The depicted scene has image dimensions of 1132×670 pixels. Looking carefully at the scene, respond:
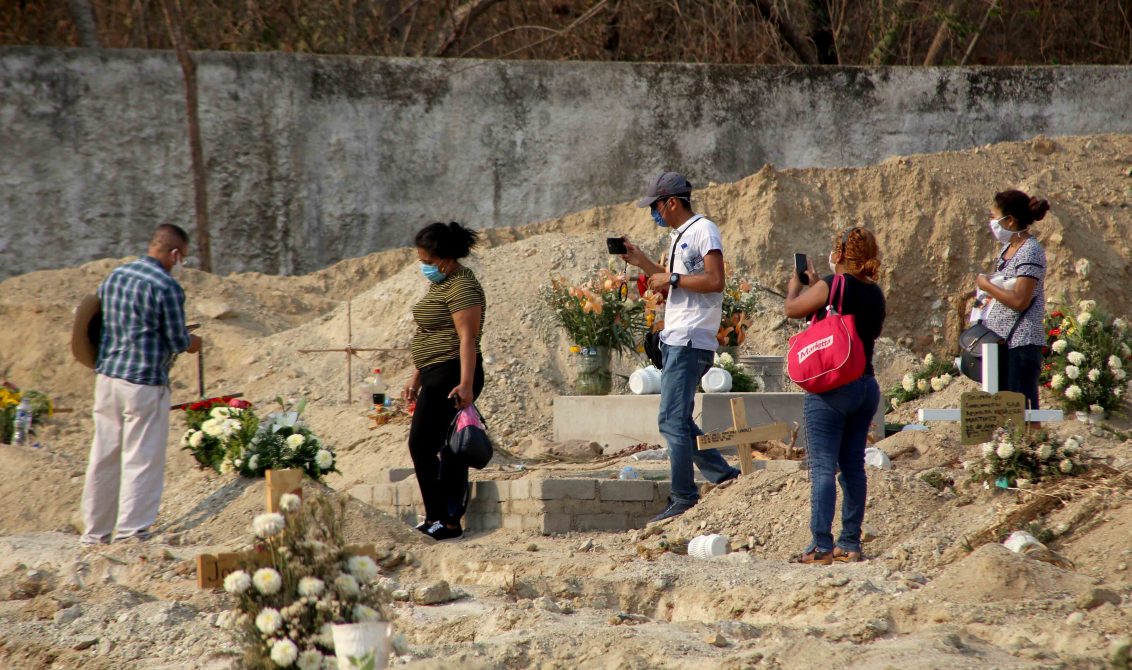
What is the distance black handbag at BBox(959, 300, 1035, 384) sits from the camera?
7.05 metres

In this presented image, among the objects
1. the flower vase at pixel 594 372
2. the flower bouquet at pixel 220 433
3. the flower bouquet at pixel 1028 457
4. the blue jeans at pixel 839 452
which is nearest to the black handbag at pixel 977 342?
the flower bouquet at pixel 1028 457

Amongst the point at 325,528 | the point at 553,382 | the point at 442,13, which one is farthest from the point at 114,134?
the point at 325,528

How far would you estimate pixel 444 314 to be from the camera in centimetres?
696

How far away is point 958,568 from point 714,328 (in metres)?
2.00

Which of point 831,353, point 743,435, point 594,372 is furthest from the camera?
point 594,372

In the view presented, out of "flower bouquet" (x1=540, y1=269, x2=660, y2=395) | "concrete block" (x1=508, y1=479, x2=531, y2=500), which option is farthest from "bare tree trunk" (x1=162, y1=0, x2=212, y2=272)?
"concrete block" (x1=508, y1=479, x2=531, y2=500)

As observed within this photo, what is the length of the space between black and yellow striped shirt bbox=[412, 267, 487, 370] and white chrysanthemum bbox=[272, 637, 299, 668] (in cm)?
342

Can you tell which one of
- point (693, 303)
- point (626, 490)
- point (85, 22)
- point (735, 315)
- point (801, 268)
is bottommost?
point (626, 490)

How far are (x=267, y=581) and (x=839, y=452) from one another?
3037mm

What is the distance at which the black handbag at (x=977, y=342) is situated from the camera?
7.05 m

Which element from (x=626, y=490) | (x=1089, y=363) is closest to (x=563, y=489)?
(x=626, y=490)

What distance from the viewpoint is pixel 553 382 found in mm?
11578

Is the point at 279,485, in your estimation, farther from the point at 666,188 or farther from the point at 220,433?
the point at 220,433

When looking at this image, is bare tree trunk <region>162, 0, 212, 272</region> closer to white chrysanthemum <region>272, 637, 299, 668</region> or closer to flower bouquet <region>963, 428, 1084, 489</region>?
flower bouquet <region>963, 428, 1084, 489</region>
